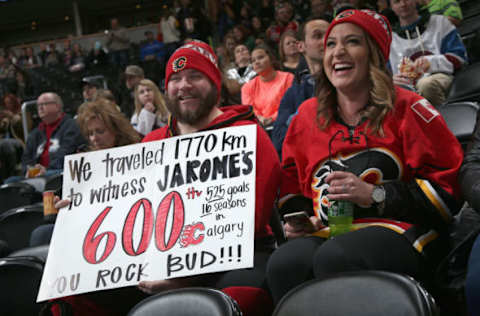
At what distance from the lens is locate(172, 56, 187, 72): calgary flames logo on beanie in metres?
2.33

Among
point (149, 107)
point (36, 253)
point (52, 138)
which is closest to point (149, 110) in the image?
point (149, 107)

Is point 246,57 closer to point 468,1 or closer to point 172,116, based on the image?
point 468,1

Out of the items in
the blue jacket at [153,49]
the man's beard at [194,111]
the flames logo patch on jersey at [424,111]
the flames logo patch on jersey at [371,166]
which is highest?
the blue jacket at [153,49]

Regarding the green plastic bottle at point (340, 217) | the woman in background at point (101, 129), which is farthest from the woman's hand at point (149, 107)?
the green plastic bottle at point (340, 217)

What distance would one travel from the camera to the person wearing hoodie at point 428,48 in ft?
11.5

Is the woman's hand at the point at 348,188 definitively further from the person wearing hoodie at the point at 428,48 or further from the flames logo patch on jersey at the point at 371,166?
the person wearing hoodie at the point at 428,48

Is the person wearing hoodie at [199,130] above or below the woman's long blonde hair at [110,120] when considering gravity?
below

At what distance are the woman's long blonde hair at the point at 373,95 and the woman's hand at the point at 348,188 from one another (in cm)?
24

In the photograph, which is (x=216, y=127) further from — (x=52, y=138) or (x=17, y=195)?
(x=52, y=138)

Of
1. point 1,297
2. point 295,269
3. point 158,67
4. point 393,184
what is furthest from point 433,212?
point 158,67

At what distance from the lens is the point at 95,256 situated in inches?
77.6

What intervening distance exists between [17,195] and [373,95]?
3.34 m

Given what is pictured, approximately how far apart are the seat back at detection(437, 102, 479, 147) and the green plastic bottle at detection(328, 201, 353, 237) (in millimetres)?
972

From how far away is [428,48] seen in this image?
3826mm
